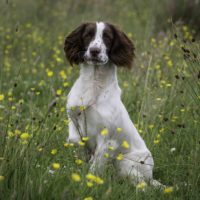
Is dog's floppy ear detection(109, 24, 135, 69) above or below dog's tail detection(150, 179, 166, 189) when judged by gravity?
above

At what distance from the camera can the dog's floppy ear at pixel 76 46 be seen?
4.15 metres

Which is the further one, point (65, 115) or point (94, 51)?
point (65, 115)

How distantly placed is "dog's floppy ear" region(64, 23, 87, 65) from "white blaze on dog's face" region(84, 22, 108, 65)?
0.15m

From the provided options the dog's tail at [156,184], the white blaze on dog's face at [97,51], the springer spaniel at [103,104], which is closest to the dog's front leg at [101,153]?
the springer spaniel at [103,104]

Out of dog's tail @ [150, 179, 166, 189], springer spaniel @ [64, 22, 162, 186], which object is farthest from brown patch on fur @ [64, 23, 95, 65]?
dog's tail @ [150, 179, 166, 189]

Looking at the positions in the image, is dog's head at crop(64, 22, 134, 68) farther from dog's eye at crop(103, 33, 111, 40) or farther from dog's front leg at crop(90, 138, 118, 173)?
dog's front leg at crop(90, 138, 118, 173)

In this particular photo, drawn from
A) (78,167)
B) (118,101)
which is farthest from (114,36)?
(78,167)

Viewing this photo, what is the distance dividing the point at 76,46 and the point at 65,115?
749 mm

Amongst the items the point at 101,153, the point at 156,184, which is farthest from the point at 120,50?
the point at 156,184

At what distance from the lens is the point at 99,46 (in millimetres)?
3941

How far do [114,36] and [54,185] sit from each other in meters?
1.51

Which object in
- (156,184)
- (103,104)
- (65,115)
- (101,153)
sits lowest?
(156,184)

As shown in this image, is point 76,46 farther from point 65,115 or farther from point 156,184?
point 156,184

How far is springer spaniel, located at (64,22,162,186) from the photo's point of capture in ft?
12.8
